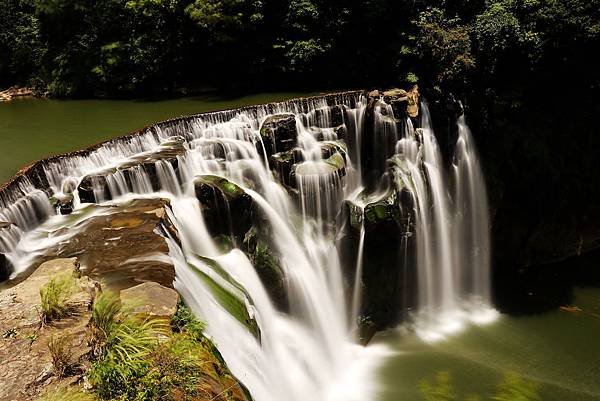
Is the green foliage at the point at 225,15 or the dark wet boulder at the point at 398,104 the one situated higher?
the green foliage at the point at 225,15

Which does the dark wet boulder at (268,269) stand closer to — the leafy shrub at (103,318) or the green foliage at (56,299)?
the green foliage at (56,299)

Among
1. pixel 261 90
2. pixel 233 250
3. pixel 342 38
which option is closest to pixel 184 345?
pixel 233 250

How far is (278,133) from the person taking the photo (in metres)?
13.4

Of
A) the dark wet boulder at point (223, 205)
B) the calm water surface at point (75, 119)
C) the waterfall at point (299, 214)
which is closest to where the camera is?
the waterfall at point (299, 214)

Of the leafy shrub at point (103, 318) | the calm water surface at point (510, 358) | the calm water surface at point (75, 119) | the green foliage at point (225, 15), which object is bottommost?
the calm water surface at point (510, 358)

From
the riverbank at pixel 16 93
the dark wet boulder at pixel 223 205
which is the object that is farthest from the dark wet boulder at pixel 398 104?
the riverbank at pixel 16 93

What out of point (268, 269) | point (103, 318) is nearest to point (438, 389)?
point (268, 269)

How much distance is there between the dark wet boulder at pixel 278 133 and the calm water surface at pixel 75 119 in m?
5.33

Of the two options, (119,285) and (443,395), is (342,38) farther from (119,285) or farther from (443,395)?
(119,285)

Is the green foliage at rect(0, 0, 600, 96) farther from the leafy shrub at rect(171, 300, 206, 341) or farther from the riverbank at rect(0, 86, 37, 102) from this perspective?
the leafy shrub at rect(171, 300, 206, 341)

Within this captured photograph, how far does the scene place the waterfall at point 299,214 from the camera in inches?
359

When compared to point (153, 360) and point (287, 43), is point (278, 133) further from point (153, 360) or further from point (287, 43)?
point (287, 43)

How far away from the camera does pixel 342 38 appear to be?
69.6 feet

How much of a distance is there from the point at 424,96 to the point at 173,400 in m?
13.2
